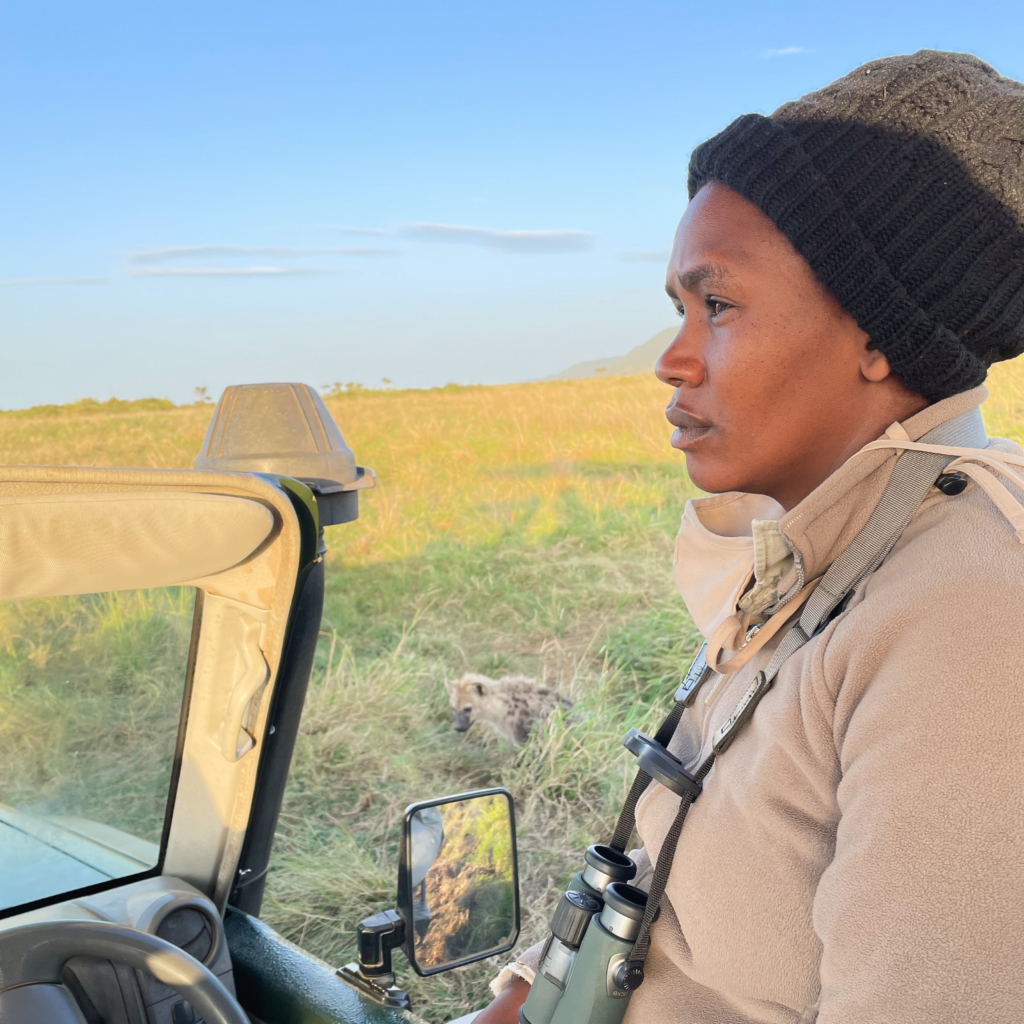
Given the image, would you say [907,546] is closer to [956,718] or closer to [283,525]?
[956,718]

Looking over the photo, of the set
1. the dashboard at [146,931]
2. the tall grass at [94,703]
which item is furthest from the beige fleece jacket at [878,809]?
Result: the tall grass at [94,703]

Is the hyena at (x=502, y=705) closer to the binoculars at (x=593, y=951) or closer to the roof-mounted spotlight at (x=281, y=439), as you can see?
the roof-mounted spotlight at (x=281, y=439)

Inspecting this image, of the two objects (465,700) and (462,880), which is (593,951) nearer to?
(462,880)

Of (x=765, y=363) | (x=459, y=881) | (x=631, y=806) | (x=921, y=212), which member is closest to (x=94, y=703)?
(x=459, y=881)

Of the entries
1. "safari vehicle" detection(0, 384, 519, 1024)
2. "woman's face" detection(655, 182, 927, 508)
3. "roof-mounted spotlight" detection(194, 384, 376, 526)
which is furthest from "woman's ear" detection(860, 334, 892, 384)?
"roof-mounted spotlight" detection(194, 384, 376, 526)

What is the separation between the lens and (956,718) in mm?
709

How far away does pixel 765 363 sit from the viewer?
Answer: 3.23 feet

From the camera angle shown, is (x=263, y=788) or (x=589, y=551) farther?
(x=589, y=551)

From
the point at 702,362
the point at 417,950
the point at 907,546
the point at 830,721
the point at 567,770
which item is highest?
the point at 702,362

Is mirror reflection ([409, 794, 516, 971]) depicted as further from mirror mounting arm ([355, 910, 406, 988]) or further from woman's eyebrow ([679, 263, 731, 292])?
woman's eyebrow ([679, 263, 731, 292])

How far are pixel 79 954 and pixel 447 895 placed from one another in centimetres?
63

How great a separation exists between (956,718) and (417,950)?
1.07m

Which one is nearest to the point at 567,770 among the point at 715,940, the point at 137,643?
the point at 137,643

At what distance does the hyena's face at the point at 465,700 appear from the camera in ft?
14.4
